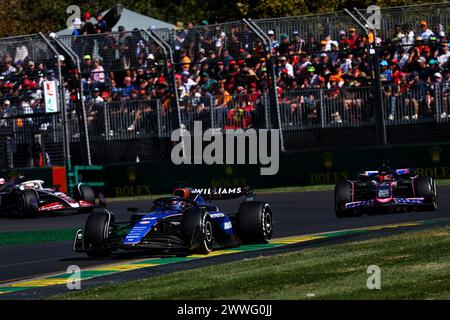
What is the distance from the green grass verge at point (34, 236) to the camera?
19812 millimetres

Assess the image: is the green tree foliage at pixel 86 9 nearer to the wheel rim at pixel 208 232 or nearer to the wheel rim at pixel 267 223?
the wheel rim at pixel 267 223

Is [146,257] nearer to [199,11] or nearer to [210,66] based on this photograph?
[210,66]

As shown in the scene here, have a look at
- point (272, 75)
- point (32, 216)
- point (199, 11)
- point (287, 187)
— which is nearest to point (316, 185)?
point (287, 187)

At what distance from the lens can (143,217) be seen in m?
16.0

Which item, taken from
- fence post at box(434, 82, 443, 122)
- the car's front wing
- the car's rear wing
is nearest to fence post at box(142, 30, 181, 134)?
fence post at box(434, 82, 443, 122)

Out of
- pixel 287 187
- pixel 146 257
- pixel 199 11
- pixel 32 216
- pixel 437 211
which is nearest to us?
pixel 146 257

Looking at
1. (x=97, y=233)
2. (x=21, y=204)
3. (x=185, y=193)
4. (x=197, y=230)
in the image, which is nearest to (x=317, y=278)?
(x=197, y=230)

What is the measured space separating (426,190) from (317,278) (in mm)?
9194

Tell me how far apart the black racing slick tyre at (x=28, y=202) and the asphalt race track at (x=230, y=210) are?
317 millimetres

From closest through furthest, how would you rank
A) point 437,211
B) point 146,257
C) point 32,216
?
point 146,257 → point 437,211 → point 32,216

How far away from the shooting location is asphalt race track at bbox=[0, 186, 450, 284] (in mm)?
→ 15656

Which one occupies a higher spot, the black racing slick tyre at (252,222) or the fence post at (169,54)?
the fence post at (169,54)

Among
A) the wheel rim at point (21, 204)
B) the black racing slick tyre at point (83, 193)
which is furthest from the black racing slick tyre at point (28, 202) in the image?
the black racing slick tyre at point (83, 193)

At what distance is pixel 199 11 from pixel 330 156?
30824 mm
